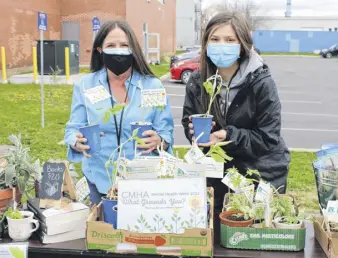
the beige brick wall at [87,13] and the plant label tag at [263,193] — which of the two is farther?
the beige brick wall at [87,13]

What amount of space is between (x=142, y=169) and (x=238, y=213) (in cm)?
47

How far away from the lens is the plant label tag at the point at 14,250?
2168mm

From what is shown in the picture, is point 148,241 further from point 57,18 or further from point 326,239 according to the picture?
point 57,18

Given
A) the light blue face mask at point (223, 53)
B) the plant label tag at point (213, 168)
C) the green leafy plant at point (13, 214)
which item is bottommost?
the green leafy plant at point (13, 214)

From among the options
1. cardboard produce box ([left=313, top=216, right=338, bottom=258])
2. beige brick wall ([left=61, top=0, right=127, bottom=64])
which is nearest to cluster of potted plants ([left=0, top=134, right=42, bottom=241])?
cardboard produce box ([left=313, top=216, right=338, bottom=258])

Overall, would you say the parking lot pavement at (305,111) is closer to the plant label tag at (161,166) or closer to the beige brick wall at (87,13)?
the plant label tag at (161,166)

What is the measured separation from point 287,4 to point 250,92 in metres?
92.4

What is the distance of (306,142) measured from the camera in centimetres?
834

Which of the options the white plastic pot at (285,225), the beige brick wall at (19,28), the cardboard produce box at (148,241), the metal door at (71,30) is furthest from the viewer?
the metal door at (71,30)

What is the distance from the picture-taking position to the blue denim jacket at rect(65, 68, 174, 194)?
2.69 meters

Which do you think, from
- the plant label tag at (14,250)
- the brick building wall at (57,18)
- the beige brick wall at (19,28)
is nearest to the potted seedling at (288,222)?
the plant label tag at (14,250)

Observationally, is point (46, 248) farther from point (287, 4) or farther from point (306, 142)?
point (287, 4)

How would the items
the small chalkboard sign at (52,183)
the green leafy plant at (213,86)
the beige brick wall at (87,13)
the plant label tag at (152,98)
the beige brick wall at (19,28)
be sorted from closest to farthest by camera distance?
1. the small chalkboard sign at (52,183)
2. the green leafy plant at (213,86)
3. the plant label tag at (152,98)
4. the beige brick wall at (19,28)
5. the beige brick wall at (87,13)

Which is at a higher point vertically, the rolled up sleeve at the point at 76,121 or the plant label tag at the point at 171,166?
the rolled up sleeve at the point at 76,121
